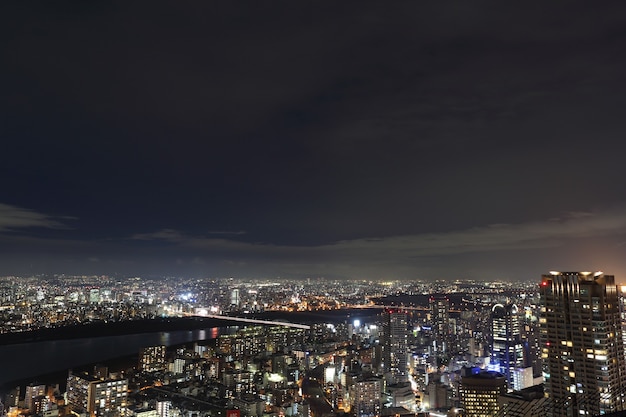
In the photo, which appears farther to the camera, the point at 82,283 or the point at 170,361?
the point at 82,283

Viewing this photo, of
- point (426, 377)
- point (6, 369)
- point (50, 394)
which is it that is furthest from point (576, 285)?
point (6, 369)

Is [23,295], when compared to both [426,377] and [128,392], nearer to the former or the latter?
[128,392]

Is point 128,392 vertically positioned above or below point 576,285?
below

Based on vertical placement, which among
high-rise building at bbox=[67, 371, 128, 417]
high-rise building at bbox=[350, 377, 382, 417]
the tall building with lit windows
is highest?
the tall building with lit windows

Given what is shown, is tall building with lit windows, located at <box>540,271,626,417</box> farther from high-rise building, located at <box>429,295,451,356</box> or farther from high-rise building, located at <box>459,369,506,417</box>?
high-rise building, located at <box>429,295,451,356</box>

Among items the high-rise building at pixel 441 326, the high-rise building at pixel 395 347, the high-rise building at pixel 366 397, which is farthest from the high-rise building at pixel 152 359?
the high-rise building at pixel 441 326

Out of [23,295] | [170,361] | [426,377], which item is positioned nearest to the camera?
[426,377]

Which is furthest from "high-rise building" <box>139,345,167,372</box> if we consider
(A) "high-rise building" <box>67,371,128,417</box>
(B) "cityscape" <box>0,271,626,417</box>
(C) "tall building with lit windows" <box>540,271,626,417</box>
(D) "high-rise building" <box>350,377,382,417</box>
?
(C) "tall building with lit windows" <box>540,271,626,417</box>
